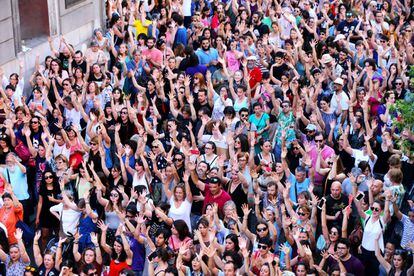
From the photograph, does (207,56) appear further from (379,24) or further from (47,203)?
(47,203)

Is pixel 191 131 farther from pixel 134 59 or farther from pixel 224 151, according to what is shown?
pixel 134 59

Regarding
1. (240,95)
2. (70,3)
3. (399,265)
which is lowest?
(70,3)

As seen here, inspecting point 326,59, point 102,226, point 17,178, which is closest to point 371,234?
point 102,226

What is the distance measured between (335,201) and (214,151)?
231 centimetres

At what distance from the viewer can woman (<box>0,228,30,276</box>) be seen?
1113 centimetres

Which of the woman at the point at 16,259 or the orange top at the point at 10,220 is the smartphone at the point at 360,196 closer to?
the woman at the point at 16,259

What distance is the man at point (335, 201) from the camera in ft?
38.7

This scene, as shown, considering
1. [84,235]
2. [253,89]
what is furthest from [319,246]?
[253,89]

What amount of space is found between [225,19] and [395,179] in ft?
25.0

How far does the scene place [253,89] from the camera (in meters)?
15.7

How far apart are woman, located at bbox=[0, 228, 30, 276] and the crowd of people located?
0.06 ft

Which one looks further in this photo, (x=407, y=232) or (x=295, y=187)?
(x=295, y=187)

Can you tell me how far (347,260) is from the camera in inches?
424

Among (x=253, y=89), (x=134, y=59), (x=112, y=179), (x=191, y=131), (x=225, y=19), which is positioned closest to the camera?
(x=112, y=179)
